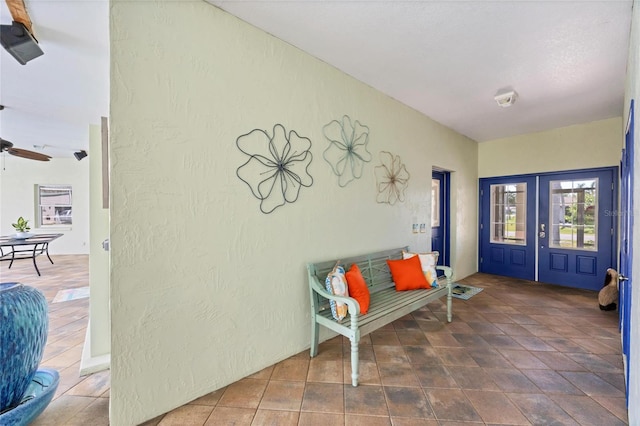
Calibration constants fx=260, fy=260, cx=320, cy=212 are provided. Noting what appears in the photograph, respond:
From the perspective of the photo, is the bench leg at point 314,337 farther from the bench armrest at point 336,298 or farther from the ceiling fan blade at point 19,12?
the ceiling fan blade at point 19,12

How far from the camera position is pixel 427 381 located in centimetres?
189

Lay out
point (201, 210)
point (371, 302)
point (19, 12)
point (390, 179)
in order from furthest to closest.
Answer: point (390, 179), point (371, 302), point (201, 210), point (19, 12)

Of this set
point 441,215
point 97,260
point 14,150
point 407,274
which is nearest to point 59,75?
point 97,260

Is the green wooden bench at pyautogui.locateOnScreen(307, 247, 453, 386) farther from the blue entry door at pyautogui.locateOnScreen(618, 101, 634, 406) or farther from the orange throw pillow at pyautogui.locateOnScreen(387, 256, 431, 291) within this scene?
the blue entry door at pyautogui.locateOnScreen(618, 101, 634, 406)

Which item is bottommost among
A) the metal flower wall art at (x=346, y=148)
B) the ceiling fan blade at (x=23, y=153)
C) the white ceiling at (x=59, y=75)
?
the metal flower wall art at (x=346, y=148)

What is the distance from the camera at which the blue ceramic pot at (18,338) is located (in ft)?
4.22

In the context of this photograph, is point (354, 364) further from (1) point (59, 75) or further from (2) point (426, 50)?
(1) point (59, 75)

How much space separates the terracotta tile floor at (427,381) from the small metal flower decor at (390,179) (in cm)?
143

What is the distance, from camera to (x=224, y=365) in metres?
1.84

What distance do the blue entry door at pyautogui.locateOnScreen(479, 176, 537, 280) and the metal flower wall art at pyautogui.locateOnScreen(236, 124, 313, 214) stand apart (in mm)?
4307

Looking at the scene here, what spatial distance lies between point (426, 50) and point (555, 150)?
12.0 feet

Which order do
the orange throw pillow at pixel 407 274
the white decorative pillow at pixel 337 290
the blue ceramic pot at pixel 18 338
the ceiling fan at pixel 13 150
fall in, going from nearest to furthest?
the blue ceramic pot at pixel 18 338 < the white decorative pillow at pixel 337 290 < the orange throw pillow at pixel 407 274 < the ceiling fan at pixel 13 150

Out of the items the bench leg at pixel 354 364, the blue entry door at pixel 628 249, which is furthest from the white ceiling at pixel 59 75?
the blue entry door at pixel 628 249

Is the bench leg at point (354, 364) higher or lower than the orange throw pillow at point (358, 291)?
lower
